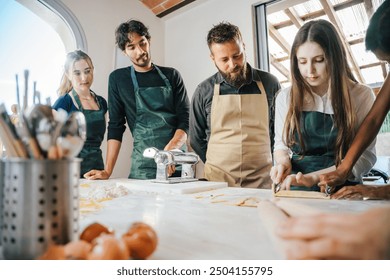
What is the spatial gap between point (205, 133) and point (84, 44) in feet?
2.78

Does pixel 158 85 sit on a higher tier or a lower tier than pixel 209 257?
higher

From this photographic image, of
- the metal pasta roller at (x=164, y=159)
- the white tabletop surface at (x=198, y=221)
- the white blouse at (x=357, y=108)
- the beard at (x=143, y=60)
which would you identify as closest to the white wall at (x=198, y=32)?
the beard at (x=143, y=60)

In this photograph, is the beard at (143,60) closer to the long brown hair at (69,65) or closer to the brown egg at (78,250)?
the long brown hair at (69,65)

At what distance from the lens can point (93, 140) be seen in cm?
149

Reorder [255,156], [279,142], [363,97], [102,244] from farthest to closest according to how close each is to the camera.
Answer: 1. [255,156]
2. [279,142]
3. [363,97]
4. [102,244]

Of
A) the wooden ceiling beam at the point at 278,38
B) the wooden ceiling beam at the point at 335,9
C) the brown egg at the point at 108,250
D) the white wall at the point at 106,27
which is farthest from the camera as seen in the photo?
the white wall at the point at 106,27

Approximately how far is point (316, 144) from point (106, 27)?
135 cm

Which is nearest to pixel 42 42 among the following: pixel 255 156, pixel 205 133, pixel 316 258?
pixel 205 133

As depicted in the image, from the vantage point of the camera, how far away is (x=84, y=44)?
1.62m

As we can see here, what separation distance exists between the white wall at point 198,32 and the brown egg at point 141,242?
49.5 inches

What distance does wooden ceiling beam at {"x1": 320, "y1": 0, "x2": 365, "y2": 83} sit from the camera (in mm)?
1040

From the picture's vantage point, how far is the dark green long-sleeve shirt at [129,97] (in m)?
1.50
